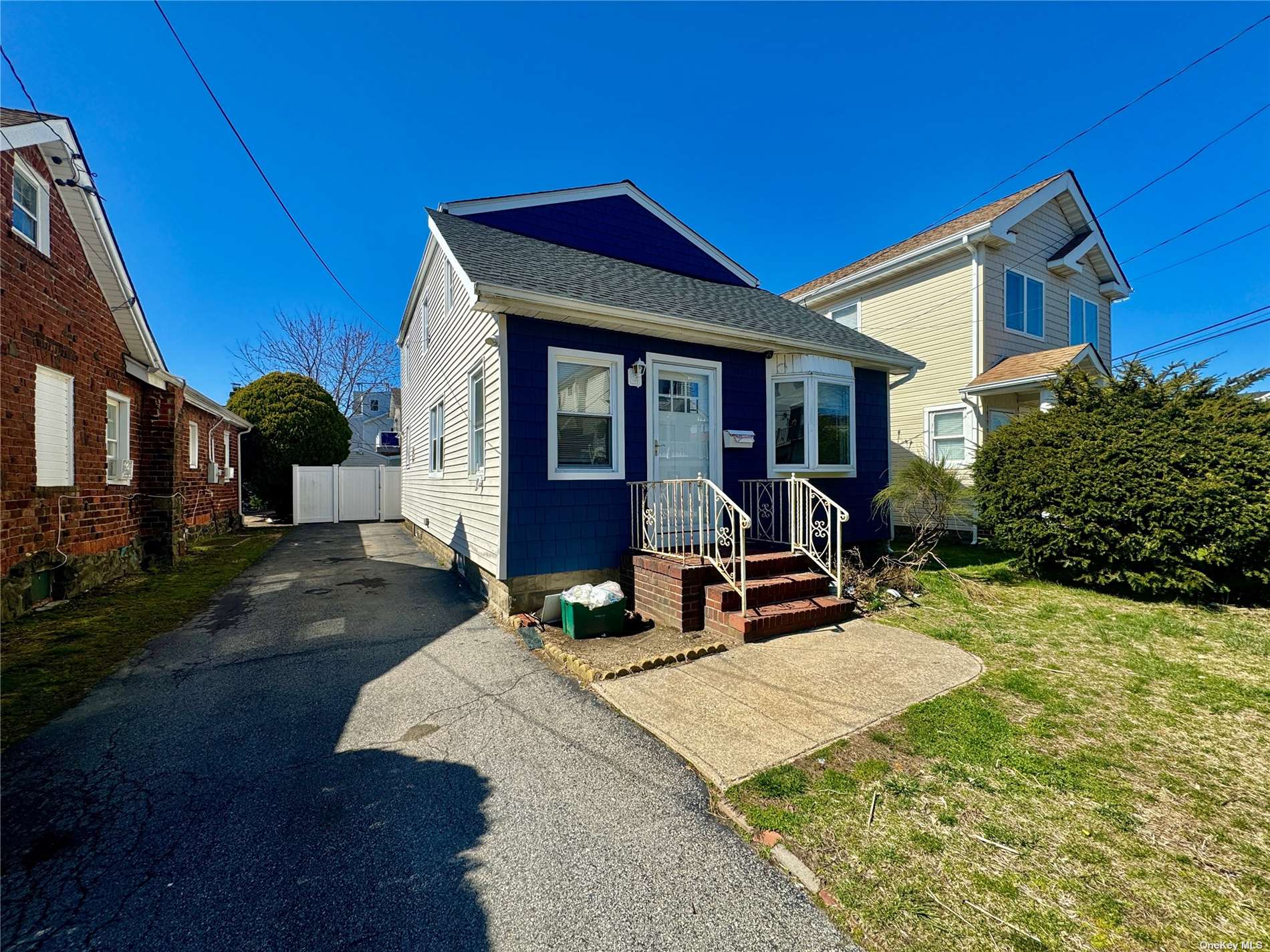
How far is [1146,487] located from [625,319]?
6.58 metres

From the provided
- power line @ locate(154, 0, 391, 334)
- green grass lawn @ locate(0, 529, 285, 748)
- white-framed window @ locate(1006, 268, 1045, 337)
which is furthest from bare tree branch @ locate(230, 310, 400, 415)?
white-framed window @ locate(1006, 268, 1045, 337)

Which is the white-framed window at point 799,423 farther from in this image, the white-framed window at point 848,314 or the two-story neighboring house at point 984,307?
the white-framed window at point 848,314

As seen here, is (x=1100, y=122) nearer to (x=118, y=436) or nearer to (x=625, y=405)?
(x=625, y=405)

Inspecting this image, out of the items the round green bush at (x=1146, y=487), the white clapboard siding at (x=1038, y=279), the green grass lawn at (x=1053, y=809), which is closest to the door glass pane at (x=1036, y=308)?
the white clapboard siding at (x=1038, y=279)

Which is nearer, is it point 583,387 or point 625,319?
point 625,319

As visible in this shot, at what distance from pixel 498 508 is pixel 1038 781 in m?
4.89

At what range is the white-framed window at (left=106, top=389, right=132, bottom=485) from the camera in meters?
7.50

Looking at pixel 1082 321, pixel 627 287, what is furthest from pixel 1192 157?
pixel 627 287

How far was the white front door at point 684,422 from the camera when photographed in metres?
Answer: 6.50

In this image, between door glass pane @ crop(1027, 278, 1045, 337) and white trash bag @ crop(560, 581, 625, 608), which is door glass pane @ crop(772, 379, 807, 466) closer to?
white trash bag @ crop(560, 581, 625, 608)

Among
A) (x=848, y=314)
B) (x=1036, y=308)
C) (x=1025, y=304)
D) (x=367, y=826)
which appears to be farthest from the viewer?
(x=848, y=314)

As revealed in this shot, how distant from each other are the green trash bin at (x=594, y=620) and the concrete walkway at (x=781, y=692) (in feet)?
3.26

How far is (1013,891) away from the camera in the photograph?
1.97 metres

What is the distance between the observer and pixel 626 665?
4324 millimetres
